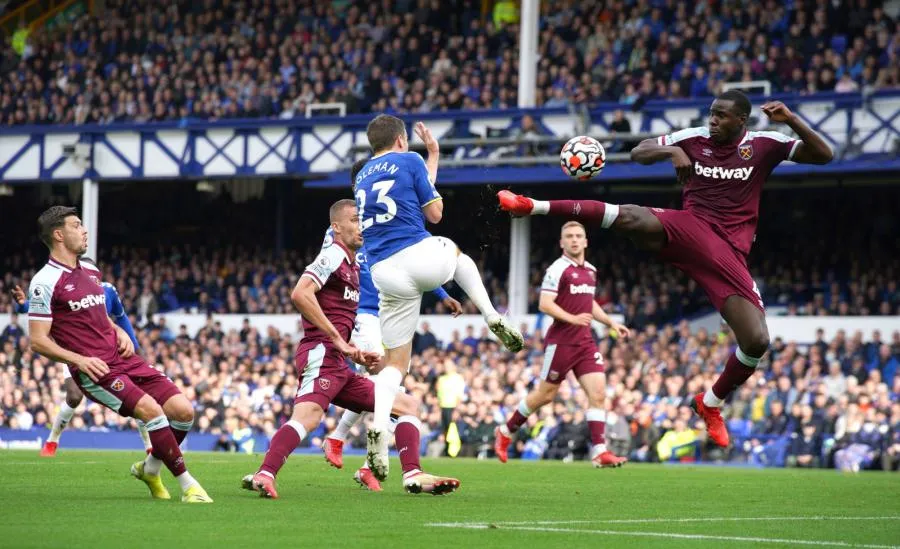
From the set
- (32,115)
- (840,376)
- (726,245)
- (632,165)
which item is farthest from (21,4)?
(726,245)

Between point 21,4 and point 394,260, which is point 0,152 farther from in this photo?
point 394,260

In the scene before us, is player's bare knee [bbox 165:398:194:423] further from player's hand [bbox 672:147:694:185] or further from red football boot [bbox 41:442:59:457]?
red football boot [bbox 41:442:59:457]

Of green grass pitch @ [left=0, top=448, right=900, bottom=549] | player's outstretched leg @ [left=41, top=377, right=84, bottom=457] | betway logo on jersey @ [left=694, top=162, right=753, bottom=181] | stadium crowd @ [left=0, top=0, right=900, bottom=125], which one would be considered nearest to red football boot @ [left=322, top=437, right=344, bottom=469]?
green grass pitch @ [left=0, top=448, right=900, bottom=549]

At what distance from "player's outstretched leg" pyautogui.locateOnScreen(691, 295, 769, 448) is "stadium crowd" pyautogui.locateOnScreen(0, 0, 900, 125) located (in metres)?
15.1

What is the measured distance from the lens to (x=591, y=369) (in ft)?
53.1

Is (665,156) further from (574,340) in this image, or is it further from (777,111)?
(574,340)

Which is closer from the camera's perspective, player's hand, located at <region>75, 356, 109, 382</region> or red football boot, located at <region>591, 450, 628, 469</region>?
player's hand, located at <region>75, 356, 109, 382</region>

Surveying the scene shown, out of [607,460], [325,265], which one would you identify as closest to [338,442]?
[325,265]

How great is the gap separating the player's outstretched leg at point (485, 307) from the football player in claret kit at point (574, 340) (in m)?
5.76

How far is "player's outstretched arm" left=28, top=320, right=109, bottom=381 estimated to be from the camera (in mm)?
9922

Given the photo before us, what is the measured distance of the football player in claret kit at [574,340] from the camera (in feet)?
52.8

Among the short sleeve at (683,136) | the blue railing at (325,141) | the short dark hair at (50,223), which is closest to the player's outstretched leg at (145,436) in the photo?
the short dark hair at (50,223)

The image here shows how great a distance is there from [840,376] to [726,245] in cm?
1131

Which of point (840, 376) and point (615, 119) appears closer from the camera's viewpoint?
point (840, 376)
